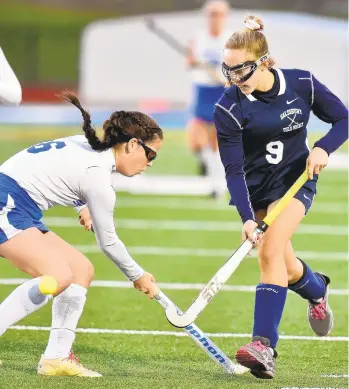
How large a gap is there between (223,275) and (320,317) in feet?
3.58

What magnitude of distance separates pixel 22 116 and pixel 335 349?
785 inches

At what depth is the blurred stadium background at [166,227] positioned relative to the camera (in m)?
5.44

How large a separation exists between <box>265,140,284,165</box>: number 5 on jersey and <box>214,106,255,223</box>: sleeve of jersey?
0.57 ft

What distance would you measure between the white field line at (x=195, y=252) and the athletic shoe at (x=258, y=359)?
3836 mm

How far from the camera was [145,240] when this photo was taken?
9.76m

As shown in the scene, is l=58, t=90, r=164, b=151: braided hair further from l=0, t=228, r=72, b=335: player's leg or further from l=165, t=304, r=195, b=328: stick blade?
l=165, t=304, r=195, b=328: stick blade

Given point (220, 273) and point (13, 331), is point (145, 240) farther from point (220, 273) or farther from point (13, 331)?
point (220, 273)

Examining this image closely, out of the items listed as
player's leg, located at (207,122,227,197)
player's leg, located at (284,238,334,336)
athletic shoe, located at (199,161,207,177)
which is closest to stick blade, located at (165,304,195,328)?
player's leg, located at (284,238,334,336)

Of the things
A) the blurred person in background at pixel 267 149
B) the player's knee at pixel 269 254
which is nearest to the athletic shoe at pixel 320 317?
the blurred person in background at pixel 267 149

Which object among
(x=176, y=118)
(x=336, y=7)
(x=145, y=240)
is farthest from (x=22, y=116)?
(x=145, y=240)

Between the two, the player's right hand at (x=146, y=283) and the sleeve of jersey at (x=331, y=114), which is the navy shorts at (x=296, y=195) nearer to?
the sleeve of jersey at (x=331, y=114)

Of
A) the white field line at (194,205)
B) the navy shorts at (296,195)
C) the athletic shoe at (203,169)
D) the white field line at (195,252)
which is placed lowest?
the athletic shoe at (203,169)

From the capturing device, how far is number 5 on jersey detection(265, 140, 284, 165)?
5582 mm

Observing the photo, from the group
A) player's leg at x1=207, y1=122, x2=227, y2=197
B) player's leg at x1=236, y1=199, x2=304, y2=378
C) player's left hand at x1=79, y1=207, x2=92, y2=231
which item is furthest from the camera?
player's leg at x1=207, y1=122, x2=227, y2=197
